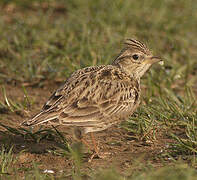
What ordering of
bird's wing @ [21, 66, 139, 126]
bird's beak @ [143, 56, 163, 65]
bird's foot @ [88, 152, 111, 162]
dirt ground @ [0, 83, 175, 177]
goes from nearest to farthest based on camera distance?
bird's wing @ [21, 66, 139, 126] < dirt ground @ [0, 83, 175, 177] < bird's foot @ [88, 152, 111, 162] < bird's beak @ [143, 56, 163, 65]

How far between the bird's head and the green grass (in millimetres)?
606

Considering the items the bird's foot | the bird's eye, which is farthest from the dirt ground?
the bird's eye

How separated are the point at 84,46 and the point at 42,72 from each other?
879 millimetres

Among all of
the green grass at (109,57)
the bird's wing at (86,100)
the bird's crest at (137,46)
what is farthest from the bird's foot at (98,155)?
the bird's crest at (137,46)

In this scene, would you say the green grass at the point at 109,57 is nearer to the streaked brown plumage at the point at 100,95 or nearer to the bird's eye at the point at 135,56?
the streaked brown plumage at the point at 100,95

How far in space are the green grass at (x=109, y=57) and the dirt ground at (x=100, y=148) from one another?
7cm

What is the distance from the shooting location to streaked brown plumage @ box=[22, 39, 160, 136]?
546 cm

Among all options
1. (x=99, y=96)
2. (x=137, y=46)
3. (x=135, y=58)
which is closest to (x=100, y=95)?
(x=99, y=96)

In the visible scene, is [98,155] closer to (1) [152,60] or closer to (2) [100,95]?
(2) [100,95]

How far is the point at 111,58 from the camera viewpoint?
834cm

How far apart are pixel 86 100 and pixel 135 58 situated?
1079 millimetres

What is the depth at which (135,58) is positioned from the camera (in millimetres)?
6375

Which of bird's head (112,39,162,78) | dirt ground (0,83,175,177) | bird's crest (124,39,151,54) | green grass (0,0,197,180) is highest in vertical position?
bird's crest (124,39,151,54)

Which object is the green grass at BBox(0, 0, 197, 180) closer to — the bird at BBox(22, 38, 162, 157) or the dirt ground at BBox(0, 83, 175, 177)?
the dirt ground at BBox(0, 83, 175, 177)
